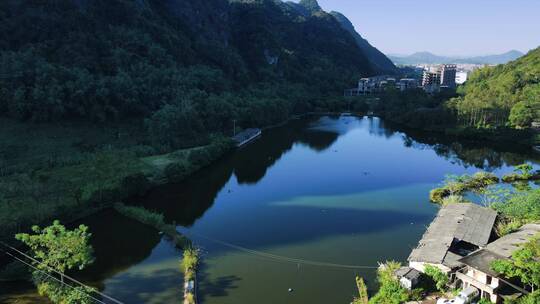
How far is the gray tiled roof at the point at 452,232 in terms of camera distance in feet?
53.1

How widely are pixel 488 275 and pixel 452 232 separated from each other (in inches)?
169

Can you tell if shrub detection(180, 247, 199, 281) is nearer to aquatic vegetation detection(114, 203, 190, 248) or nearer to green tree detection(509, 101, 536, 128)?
aquatic vegetation detection(114, 203, 190, 248)

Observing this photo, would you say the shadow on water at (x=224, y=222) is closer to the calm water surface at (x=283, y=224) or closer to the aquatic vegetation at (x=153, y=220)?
A: the calm water surface at (x=283, y=224)

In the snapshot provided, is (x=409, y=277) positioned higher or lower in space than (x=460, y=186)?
lower

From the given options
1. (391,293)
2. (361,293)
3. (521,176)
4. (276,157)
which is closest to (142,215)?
(361,293)

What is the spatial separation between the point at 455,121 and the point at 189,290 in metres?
51.4

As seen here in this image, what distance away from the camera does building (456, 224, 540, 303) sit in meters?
13.9

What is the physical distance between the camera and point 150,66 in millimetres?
53469

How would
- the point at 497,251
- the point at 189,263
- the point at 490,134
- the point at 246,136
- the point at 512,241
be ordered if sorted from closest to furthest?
the point at 497,251, the point at 512,241, the point at 189,263, the point at 246,136, the point at 490,134

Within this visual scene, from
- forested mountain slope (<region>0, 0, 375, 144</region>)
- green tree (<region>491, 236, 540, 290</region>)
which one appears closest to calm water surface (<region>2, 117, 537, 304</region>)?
green tree (<region>491, 236, 540, 290</region>)

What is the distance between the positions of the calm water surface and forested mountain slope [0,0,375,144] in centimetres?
1209

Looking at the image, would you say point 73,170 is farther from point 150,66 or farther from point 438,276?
point 150,66

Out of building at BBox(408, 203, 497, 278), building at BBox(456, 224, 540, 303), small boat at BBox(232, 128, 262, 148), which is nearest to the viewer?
building at BBox(456, 224, 540, 303)

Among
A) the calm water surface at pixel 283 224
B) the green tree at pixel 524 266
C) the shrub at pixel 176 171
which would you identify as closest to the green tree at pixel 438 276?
the green tree at pixel 524 266
